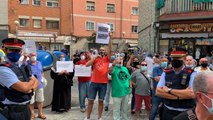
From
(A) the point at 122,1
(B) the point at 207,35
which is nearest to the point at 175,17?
(B) the point at 207,35

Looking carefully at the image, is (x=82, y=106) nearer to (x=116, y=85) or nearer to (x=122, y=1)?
(x=116, y=85)

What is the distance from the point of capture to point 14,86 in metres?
4.07

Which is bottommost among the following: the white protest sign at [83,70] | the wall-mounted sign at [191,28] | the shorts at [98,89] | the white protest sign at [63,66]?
the shorts at [98,89]

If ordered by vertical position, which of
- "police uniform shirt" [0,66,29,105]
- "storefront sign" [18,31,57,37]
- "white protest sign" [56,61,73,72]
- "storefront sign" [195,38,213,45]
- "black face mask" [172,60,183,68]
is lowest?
"white protest sign" [56,61,73,72]

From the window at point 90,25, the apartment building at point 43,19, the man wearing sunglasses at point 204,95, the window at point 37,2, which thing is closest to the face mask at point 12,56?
the man wearing sunglasses at point 204,95

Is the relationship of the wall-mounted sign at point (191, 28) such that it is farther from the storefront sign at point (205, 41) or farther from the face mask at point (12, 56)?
the face mask at point (12, 56)

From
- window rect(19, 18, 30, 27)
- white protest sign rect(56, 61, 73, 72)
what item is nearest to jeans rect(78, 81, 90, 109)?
white protest sign rect(56, 61, 73, 72)

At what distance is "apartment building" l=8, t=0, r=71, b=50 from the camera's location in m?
37.4

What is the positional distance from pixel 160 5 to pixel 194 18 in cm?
314

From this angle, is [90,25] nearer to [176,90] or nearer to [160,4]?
[160,4]

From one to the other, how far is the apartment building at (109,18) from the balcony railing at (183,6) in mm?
23482

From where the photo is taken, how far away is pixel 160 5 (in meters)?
18.4

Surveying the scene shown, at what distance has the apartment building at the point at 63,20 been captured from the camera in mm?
37500

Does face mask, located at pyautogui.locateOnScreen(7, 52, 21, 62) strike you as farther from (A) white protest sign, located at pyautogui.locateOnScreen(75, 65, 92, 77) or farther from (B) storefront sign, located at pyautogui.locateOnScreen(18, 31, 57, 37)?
(B) storefront sign, located at pyautogui.locateOnScreen(18, 31, 57, 37)
